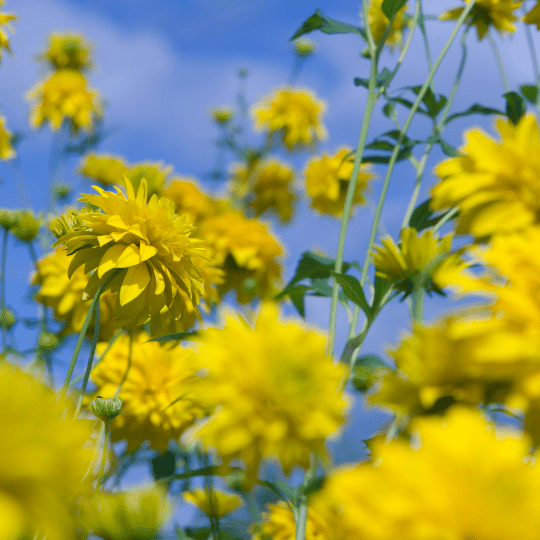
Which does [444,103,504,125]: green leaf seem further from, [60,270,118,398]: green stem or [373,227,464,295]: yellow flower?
[60,270,118,398]: green stem

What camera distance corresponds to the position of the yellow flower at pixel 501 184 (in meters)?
0.45

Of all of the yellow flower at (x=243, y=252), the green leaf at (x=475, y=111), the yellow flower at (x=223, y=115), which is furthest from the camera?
the yellow flower at (x=223, y=115)

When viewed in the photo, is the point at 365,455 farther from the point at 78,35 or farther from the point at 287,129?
the point at 78,35

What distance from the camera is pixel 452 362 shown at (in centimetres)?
38

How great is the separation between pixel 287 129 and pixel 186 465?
117cm

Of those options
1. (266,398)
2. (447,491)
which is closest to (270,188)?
(266,398)

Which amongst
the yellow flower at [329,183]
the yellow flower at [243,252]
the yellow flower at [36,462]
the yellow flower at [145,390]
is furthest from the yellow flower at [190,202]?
the yellow flower at [36,462]

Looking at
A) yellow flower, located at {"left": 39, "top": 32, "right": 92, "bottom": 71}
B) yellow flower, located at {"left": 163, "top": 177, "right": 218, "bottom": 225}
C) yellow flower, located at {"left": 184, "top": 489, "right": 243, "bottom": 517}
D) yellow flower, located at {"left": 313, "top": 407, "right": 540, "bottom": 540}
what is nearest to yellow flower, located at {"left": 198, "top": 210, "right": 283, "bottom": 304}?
yellow flower, located at {"left": 163, "top": 177, "right": 218, "bottom": 225}

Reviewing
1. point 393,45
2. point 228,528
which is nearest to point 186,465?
point 228,528

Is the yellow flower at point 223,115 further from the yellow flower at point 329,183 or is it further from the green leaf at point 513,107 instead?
the green leaf at point 513,107

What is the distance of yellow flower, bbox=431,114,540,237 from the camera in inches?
17.7

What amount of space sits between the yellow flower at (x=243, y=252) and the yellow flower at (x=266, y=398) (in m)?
0.85

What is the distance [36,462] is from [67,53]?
2464 millimetres

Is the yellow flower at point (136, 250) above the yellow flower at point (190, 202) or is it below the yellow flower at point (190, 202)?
below
